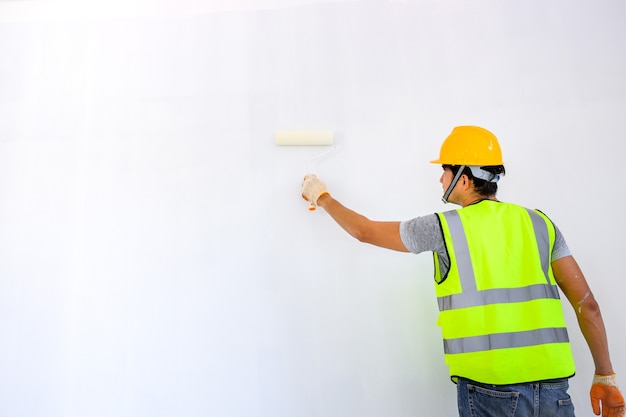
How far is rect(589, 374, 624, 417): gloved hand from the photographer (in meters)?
1.32

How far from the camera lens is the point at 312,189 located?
165 cm

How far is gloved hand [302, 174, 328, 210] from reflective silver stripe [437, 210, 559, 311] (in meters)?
0.48

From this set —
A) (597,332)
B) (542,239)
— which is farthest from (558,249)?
(597,332)

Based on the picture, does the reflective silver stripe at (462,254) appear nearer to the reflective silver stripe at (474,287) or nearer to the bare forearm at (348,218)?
the reflective silver stripe at (474,287)

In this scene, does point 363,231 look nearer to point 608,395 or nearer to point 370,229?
point 370,229

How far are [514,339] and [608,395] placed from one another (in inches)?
15.1

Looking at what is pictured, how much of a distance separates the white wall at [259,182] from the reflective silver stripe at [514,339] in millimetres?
436

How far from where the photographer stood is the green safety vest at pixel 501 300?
1215mm

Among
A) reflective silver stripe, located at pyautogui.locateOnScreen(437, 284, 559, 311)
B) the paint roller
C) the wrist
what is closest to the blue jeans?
reflective silver stripe, located at pyautogui.locateOnScreen(437, 284, 559, 311)

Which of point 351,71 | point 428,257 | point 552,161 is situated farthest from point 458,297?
point 351,71

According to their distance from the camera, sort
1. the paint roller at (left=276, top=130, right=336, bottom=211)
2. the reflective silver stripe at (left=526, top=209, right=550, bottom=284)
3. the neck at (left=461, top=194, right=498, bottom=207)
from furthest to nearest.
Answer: the paint roller at (left=276, top=130, right=336, bottom=211) < the neck at (left=461, top=194, right=498, bottom=207) < the reflective silver stripe at (left=526, top=209, right=550, bottom=284)

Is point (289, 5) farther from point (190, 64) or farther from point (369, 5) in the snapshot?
point (190, 64)

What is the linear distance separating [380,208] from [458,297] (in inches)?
23.1

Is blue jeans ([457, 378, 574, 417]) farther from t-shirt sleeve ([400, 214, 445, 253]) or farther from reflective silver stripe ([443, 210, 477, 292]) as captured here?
t-shirt sleeve ([400, 214, 445, 253])
